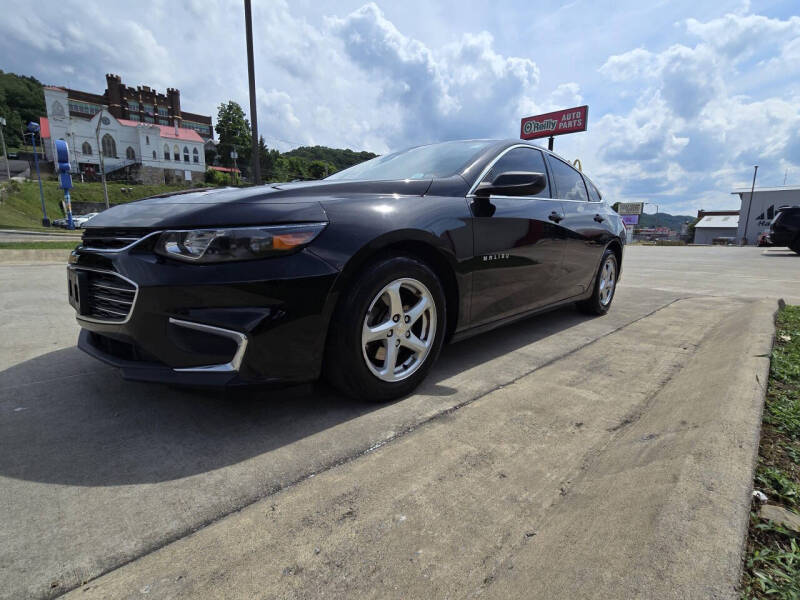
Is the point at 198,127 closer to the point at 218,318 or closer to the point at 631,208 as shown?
the point at 631,208

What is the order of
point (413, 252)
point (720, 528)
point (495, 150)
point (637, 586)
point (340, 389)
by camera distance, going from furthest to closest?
point (495, 150) < point (413, 252) < point (340, 389) < point (720, 528) < point (637, 586)

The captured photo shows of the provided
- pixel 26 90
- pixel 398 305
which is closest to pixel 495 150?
pixel 398 305

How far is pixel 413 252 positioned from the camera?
2301mm

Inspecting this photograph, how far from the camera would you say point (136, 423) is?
1947 millimetres

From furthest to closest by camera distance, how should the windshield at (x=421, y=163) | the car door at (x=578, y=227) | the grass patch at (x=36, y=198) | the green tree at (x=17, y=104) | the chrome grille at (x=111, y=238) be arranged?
the green tree at (x=17, y=104) → the grass patch at (x=36, y=198) → the car door at (x=578, y=227) → the windshield at (x=421, y=163) → the chrome grille at (x=111, y=238)

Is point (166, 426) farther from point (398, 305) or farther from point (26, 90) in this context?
point (26, 90)

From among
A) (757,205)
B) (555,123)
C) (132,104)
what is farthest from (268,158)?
(757,205)

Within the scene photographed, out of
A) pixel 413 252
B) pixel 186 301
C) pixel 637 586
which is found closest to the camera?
pixel 637 586

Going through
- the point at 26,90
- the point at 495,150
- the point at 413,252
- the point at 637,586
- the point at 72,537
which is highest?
the point at 26,90

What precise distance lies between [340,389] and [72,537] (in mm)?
1085

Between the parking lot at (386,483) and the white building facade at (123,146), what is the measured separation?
227 feet

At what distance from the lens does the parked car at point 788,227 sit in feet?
48.6

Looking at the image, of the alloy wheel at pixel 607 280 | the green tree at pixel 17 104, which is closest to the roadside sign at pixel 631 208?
the alloy wheel at pixel 607 280

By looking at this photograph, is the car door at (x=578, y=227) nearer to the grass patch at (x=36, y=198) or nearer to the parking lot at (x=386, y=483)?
the parking lot at (x=386, y=483)
